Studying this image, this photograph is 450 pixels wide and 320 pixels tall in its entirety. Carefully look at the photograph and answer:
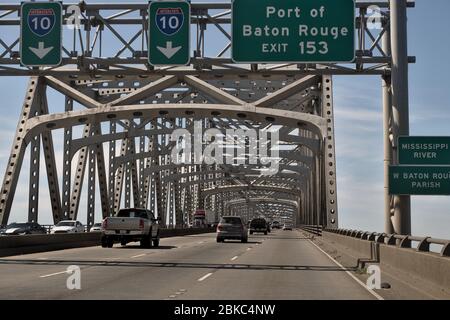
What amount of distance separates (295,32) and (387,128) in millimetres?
4334

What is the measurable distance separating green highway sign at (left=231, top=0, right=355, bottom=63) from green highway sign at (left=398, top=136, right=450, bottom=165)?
5.56 m

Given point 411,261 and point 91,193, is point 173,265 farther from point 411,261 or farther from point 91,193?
point 91,193

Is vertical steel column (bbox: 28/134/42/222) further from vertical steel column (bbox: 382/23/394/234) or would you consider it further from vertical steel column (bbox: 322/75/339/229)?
vertical steel column (bbox: 382/23/394/234)

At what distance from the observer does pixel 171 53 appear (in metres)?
24.1

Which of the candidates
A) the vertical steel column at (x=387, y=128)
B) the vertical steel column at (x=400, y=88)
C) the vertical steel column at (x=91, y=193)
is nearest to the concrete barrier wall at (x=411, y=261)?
the vertical steel column at (x=387, y=128)

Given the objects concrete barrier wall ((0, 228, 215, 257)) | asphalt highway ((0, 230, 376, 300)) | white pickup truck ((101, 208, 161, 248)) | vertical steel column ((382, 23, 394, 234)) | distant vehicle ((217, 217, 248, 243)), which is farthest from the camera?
A: distant vehicle ((217, 217, 248, 243))

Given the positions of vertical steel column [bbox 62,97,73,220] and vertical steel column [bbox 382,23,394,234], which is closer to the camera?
vertical steel column [bbox 382,23,394,234]

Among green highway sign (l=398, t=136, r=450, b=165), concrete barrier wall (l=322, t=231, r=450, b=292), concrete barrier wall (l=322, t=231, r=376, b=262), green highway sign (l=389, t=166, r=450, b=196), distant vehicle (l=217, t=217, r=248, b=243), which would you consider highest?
green highway sign (l=398, t=136, r=450, b=165)

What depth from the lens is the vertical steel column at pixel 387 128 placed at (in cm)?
2250

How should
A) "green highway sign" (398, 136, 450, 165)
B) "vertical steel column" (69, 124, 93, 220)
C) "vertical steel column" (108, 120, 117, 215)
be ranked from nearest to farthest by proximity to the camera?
1. "green highway sign" (398, 136, 450, 165)
2. "vertical steel column" (69, 124, 93, 220)
3. "vertical steel column" (108, 120, 117, 215)

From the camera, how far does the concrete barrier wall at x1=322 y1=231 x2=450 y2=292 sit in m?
12.6

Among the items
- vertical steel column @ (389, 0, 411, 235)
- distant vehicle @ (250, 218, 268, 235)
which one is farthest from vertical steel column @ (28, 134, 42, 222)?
distant vehicle @ (250, 218, 268, 235)
